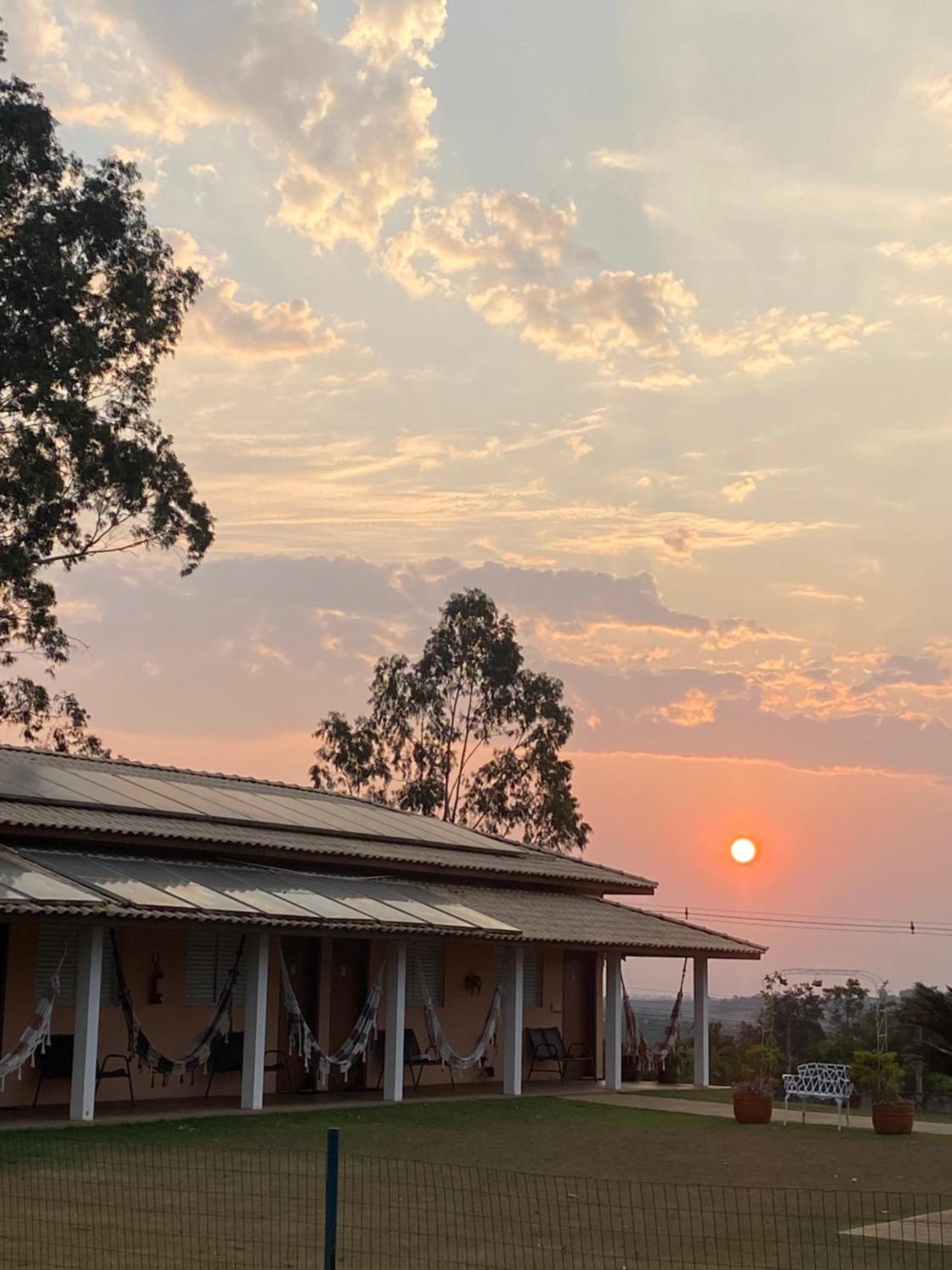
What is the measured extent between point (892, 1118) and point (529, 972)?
28.9 ft

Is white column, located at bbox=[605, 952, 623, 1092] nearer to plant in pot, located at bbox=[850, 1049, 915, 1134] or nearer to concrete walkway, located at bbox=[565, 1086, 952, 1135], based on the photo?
concrete walkway, located at bbox=[565, 1086, 952, 1135]

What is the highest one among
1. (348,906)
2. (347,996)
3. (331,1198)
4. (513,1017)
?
(348,906)

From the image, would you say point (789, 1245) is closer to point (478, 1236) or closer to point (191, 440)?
point (478, 1236)

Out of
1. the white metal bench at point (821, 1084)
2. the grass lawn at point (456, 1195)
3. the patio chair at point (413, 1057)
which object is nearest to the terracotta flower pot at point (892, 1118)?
the white metal bench at point (821, 1084)

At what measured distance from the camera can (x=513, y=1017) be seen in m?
23.9

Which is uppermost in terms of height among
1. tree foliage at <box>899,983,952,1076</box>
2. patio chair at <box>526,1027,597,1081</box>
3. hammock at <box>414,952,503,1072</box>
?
tree foliage at <box>899,983,952,1076</box>

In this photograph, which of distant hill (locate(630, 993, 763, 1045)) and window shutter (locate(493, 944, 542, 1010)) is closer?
window shutter (locate(493, 944, 542, 1010))

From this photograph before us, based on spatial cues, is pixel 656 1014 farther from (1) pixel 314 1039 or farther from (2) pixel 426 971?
(1) pixel 314 1039

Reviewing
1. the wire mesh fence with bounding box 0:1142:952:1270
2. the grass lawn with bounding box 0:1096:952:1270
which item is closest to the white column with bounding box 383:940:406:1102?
the grass lawn with bounding box 0:1096:952:1270

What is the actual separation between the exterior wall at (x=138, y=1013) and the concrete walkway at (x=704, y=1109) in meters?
5.38

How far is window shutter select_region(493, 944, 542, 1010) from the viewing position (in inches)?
1086

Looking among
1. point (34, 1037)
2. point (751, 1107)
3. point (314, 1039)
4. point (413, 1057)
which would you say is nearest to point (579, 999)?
point (413, 1057)

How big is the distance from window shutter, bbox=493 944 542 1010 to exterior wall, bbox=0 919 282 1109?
604 cm

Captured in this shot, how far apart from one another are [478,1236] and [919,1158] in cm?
846
